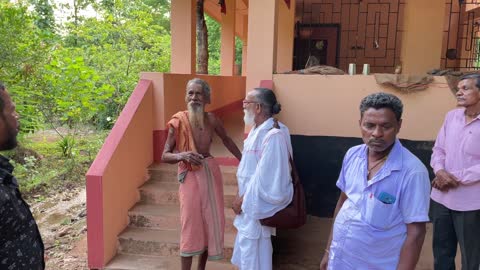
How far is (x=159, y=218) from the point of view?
426 centimetres

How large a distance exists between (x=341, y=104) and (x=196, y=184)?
2271mm

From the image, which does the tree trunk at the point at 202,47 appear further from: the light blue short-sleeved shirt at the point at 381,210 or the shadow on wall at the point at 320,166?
the light blue short-sleeved shirt at the point at 381,210

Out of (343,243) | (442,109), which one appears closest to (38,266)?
(343,243)

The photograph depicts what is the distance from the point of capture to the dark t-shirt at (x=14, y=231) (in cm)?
159

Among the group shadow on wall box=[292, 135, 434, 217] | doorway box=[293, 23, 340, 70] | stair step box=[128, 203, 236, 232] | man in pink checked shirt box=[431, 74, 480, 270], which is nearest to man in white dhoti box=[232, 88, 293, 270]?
stair step box=[128, 203, 236, 232]

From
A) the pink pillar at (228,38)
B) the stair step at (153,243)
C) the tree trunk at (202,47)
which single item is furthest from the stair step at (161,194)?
the pink pillar at (228,38)

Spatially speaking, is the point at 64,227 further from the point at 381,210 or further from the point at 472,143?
the point at 472,143

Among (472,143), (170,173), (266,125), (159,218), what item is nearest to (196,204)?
(266,125)

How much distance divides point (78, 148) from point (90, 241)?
6.47 m

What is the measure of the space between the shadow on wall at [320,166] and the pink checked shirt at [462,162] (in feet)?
5.27

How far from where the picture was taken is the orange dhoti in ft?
10.5

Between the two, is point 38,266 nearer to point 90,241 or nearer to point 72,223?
point 90,241

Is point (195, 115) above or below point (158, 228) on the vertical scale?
above

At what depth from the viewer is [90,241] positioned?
12.4 feet
